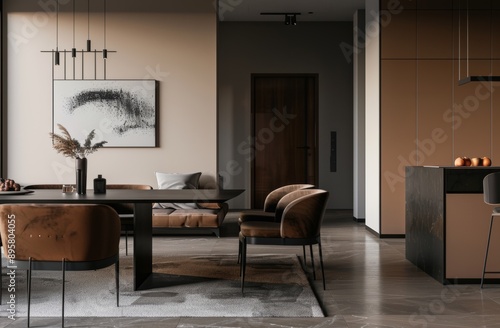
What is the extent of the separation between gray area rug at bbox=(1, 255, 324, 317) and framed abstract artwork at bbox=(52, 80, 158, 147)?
2.72 metres

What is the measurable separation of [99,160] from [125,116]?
0.71m

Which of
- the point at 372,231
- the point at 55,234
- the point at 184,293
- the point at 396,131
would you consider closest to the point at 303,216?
the point at 184,293

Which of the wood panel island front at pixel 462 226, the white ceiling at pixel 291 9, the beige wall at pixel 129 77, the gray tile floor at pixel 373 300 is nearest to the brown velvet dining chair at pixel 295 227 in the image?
the gray tile floor at pixel 373 300

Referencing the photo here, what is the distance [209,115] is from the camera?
822cm

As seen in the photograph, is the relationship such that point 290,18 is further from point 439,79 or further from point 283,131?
point 439,79

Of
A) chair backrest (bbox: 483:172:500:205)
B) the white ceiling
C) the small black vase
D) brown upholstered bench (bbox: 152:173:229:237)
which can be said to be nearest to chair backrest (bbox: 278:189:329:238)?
chair backrest (bbox: 483:172:500:205)

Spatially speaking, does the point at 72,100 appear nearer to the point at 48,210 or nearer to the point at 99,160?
the point at 99,160

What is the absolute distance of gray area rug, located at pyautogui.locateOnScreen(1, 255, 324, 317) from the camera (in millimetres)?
3924

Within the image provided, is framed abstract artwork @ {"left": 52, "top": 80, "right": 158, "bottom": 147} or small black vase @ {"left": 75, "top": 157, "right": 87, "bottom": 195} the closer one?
small black vase @ {"left": 75, "top": 157, "right": 87, "bottom": 195}

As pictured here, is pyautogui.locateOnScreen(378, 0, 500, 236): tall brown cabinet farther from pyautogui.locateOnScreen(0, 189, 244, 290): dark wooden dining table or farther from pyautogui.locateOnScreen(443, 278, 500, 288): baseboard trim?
pyautogui.locateOnScreen(0, 189, 244, 290): dark wooden dining table

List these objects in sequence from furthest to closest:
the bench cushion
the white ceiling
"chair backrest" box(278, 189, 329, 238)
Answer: the white ceiling, the bench cushion, "chair backrest" box(278, 189, 329, 238)

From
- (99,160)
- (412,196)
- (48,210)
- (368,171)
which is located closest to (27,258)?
(48,210)

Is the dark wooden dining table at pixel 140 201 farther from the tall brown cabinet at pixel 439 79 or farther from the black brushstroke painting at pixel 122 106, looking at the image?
the tall brown cabinet at pixel 439 79

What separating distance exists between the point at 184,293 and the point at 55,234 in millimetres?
1265
